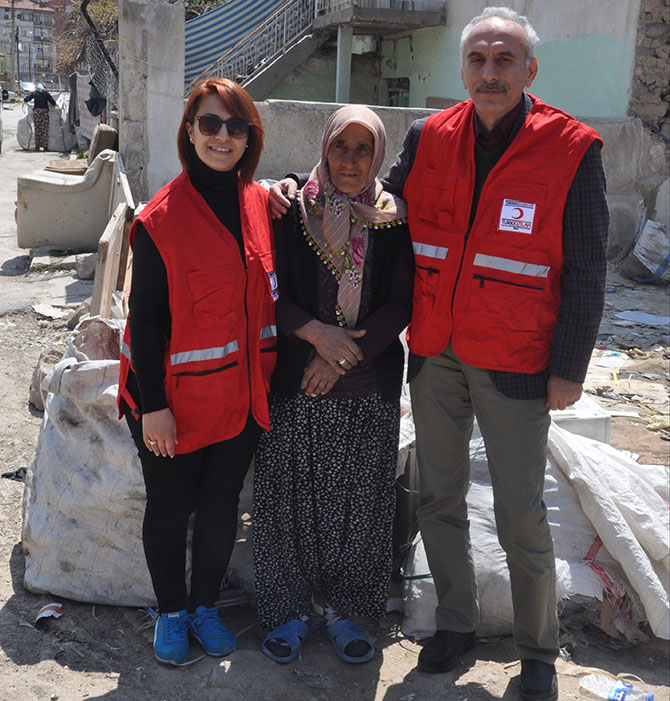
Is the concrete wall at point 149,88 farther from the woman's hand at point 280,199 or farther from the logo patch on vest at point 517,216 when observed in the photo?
the logo patch on vest at point 517,216

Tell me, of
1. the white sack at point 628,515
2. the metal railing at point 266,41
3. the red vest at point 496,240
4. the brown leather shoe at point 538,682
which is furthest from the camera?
the metal railing at point 266,41

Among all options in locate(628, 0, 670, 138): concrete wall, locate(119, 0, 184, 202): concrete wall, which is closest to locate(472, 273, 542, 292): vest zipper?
locate(119, 0, 184, 202): concrete wall

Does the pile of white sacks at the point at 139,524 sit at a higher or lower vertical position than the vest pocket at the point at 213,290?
lower

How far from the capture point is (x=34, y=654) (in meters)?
2.81

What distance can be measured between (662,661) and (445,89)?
13.0 meters

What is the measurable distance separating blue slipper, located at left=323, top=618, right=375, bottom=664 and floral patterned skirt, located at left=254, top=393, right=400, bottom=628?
0.05 metres

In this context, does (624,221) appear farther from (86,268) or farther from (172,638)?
(172,638)

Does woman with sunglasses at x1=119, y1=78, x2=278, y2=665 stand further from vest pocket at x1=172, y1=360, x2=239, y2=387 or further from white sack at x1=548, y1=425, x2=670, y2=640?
white sack at x1=548, y1=425, x2=670, y2=640

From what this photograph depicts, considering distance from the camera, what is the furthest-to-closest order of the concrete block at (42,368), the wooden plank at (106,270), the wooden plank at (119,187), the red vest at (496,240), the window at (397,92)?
the window at (397,92), the wooden plank at (119,187), the concrete block at (42,368), the wooden plank at (106,270), the red vest at (496,240)

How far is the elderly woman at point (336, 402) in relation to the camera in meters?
2.63

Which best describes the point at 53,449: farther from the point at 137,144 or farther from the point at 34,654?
the point at 137,144

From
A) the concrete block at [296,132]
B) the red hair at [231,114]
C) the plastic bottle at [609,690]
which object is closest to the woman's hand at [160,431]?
the red hair at [231,114]

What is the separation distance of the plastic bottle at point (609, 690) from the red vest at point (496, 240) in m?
1.14

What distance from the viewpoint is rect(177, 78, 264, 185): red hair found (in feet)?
8.06
